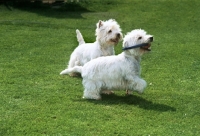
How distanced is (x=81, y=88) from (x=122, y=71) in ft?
4.21

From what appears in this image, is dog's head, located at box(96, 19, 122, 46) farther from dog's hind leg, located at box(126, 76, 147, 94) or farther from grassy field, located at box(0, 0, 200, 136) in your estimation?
dog's hind leg, located at box(126, 76, 147, 94)

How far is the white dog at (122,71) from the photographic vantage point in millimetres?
7547

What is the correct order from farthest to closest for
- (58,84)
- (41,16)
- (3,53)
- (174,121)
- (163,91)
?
1. (41,16)
2. (3,53)
3. (58,84)
4. (163,91)
5. (174,121)

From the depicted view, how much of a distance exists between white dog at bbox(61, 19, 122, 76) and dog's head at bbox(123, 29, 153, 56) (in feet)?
4.48

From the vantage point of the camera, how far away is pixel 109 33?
906cm

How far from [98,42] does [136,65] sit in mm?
1919

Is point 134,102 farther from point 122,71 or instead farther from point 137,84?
point 122,71

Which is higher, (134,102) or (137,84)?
(137,84)

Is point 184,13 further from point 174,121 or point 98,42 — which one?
point 174,121

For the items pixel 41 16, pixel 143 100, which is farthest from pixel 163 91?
pixel 41 16

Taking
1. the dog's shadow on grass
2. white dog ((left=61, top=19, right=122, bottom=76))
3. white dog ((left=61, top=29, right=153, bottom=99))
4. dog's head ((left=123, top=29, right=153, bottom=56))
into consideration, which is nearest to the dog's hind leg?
white dog ((left=61, top=29, right=153, bottom=99))

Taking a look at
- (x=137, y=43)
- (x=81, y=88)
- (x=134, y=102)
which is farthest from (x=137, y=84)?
(x=81, y=88)

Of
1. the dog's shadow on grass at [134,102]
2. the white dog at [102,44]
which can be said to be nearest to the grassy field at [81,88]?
the dog's shadow on grass at [134,102]

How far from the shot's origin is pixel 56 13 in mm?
20453
